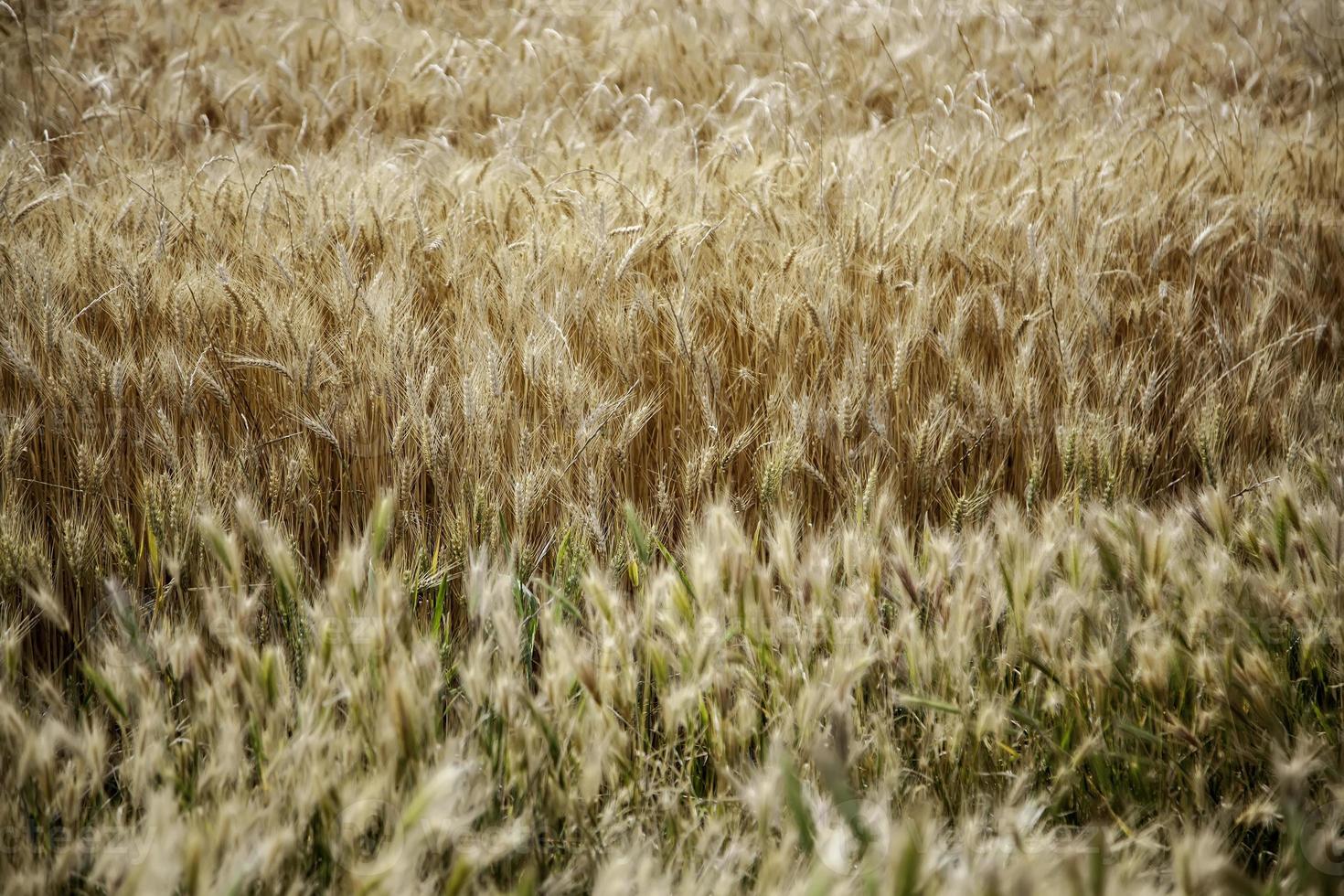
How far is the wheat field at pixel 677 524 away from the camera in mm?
745

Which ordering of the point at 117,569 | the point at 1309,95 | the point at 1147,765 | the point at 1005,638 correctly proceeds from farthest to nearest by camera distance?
1. the point at 1309,95
2. the point at 117,569
3. the point at 1005,638
4. the point at 1147,765

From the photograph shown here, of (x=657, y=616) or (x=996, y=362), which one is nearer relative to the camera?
(x=657, y=616)

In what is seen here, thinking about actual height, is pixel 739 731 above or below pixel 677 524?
above

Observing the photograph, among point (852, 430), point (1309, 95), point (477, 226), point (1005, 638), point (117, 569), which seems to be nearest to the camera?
point (1005, 638)

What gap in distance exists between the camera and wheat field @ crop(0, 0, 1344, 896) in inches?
29.3

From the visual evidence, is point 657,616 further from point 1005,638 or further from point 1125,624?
point 1125,624

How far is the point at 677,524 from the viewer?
1421 millimetres

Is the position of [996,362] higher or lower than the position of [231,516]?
higher

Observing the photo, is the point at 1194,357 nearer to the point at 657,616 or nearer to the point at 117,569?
the point at 657,616

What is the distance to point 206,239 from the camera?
172 cm

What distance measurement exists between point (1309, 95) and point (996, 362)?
3712 millimetres

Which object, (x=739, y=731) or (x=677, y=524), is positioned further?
(x=677, y=524)

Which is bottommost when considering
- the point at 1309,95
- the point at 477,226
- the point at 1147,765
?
the point at 1147,765

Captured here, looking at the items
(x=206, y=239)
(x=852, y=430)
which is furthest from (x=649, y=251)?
(x=206, y=239)
